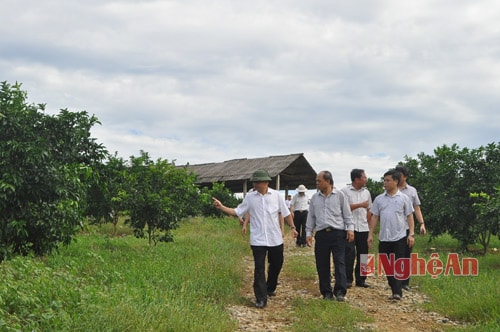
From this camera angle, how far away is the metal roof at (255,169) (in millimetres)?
29062

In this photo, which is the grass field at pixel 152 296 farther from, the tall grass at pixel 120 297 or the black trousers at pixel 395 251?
the black trousers at pixel 395 251

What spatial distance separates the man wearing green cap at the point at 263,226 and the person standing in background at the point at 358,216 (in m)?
1.38

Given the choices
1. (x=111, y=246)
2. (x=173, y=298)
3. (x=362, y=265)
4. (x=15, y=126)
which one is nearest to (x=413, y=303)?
(x=362, y=265)

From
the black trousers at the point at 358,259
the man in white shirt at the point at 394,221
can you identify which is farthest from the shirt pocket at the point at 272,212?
the black trousers at the point at 358,259

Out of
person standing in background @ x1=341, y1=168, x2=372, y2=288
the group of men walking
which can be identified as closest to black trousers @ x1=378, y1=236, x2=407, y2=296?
the group of men walking

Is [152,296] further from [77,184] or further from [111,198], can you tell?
[111,198]

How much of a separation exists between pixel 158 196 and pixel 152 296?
7.22 meters

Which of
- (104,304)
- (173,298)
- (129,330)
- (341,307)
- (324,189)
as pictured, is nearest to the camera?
(129,330)

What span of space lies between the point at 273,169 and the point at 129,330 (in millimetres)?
23434

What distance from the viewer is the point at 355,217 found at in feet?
28.5

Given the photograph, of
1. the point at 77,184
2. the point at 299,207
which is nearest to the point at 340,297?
the point at 77,184

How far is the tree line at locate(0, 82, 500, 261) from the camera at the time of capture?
331 inches

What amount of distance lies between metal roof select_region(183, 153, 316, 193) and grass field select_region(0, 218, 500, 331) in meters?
18.9

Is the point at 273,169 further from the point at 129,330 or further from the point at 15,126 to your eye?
the point at 129,330
